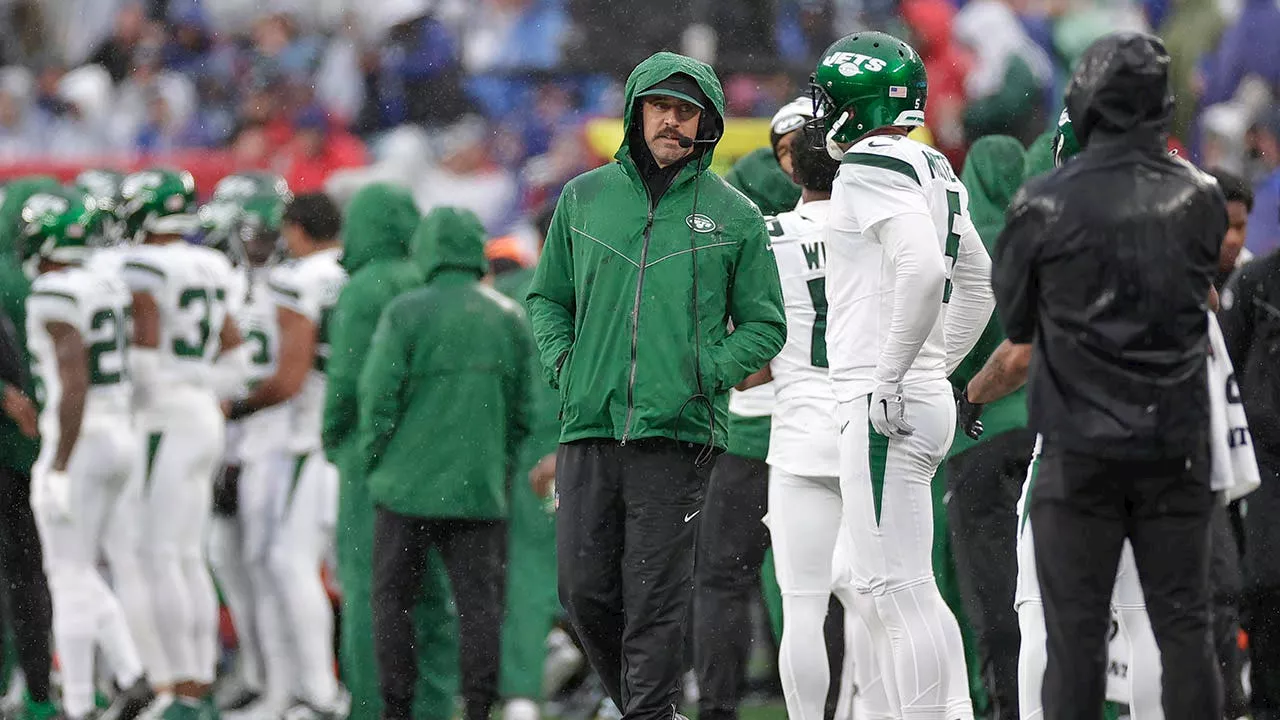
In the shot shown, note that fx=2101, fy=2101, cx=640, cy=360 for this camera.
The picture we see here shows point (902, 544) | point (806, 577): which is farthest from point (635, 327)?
point (806, 577)

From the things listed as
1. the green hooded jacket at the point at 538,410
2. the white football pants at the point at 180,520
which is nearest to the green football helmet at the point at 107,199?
the white football pants at the point at 180,520

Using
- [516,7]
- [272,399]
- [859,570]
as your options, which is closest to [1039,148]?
[859,570]

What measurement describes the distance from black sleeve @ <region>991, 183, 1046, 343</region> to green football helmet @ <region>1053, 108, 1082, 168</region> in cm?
122

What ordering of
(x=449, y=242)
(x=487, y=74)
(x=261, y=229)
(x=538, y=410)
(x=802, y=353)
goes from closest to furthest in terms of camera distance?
1. (x=802, y=353)
2. (x=449, y=242)
3. (x=538, y=410)
4. (x=261, y=229)
5. (x=487, y=74)

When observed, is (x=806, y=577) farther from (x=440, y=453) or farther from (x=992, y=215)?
(x=440, y=453)

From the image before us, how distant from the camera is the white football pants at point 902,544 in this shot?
6.89m

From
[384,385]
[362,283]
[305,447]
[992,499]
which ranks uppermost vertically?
[362,283]

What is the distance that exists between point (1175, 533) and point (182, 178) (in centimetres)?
677

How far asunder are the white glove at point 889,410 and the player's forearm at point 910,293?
0.12 feet

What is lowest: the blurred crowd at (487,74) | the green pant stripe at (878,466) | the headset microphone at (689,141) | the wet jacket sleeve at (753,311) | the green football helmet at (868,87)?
the green pant stripe at (878,466)

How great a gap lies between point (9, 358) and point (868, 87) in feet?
18.9

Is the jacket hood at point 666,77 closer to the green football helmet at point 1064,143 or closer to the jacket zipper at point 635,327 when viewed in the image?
the jacket zipper at point 635,327

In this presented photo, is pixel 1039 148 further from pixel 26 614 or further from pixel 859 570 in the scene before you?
pixel 26 614

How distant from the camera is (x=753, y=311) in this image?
280 inches
